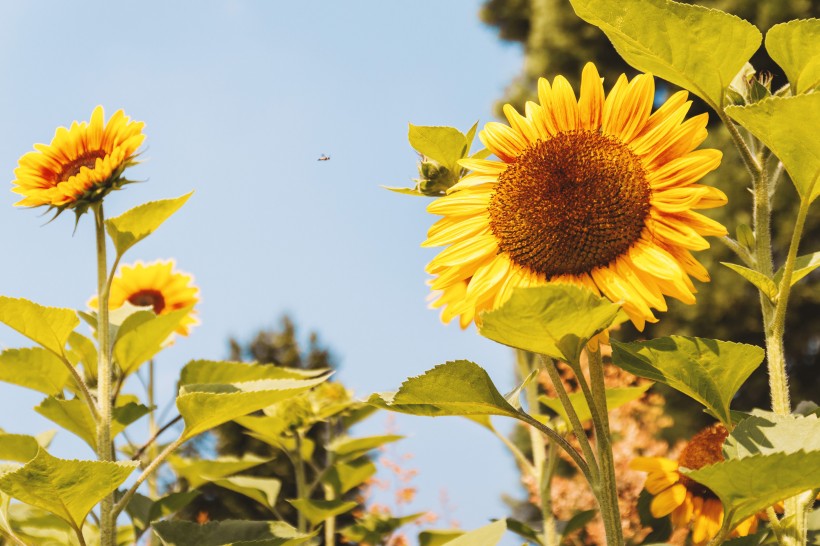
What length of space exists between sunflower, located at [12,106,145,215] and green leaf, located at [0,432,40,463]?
0.39 metres

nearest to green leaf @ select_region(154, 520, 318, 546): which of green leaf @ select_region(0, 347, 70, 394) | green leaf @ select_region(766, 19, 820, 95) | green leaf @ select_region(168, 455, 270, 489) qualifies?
green leaf @ select_region(0, 347, 70, 394)

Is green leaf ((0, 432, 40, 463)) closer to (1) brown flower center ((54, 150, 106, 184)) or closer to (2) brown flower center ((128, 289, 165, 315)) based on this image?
(1) brown flower center ((54, 150, 106, 184))

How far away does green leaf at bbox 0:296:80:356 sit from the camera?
1.35 meters

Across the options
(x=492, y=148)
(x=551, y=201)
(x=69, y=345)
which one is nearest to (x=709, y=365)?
(x=551, y=201)

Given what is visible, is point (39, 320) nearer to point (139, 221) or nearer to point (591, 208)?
point (139, 221)

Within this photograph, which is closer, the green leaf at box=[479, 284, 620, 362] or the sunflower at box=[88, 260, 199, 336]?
the green leaf at box=[479, 284, 620, 362]

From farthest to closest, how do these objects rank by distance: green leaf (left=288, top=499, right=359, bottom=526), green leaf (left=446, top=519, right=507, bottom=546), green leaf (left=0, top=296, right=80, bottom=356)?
1. green leaf (left=288, top=499, right=359, bottom=526)
2. green leaf (left=0, top=296, right=80, bottom=356)
3. green leaf (left=446, top=519, right=507, bottom=546)

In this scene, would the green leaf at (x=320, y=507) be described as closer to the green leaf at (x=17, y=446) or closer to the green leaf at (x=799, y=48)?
the green leaf at (x=17, y=446)

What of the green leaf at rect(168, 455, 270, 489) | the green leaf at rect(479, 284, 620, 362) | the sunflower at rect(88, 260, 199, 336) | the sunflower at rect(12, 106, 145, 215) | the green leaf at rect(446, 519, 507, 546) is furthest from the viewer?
the sunflower at rect(88, 260, 199, 336)

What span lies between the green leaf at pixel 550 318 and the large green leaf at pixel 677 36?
0.32 metres

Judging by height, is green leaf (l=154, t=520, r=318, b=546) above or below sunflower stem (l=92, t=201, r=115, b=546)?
below

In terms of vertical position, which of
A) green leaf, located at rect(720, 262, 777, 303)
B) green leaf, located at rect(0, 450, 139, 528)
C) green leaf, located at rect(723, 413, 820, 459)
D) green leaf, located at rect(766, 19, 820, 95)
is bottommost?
green leaf, located at rect(723, 413, 820, 459)

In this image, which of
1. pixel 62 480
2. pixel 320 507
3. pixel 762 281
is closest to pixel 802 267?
pixel 762 281

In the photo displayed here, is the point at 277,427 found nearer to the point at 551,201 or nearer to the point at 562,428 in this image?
the point at 562,428
